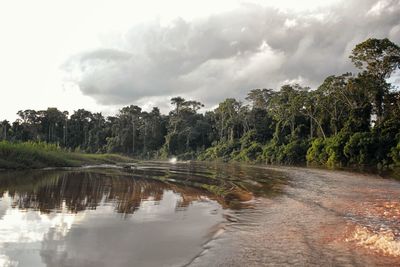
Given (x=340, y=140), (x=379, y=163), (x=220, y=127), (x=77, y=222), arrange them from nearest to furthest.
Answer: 1. (x=77, y=222)
2. (x=379, y=163)
3. (x=340, y=140)
4. (x=220, y=127)

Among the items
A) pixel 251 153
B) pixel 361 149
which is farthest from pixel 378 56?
pixel 251 153

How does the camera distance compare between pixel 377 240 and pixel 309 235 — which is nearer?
pixel 377 240

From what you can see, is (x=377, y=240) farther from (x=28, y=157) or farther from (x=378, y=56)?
(x=378, y=56)

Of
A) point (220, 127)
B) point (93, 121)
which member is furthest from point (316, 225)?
point (93, 121)

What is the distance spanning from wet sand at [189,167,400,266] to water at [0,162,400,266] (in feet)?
0.06

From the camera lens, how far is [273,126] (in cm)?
8025

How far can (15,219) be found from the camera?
866 cm

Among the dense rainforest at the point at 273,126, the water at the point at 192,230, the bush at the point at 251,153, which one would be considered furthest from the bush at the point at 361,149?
the bush at the point at 251,153

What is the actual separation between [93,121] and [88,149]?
1971 centimetres

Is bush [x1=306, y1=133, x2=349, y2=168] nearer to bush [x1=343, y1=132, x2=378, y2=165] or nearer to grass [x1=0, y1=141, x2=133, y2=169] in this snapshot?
bush [x1=343, y1=132, x2=378, y2=165]

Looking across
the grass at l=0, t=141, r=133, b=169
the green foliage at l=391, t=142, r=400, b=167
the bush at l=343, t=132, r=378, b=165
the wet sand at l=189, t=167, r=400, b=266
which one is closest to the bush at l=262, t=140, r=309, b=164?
the bush at l=343, t=132, r=378, b=165

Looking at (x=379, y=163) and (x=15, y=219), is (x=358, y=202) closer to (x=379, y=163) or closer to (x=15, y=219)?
(x=15, y=219)

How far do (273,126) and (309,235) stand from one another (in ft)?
241

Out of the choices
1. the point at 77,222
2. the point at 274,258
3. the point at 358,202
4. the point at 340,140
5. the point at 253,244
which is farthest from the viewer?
the point at 340,140
